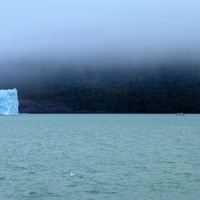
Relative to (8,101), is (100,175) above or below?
below

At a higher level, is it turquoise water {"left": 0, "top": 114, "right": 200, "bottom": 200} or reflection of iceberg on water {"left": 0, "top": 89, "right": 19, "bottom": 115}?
reflection of iceberg on water {"left": 0, "top": 89, "right": 19, "bottom": 115}

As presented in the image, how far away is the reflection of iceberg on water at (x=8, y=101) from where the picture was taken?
86.9 meters

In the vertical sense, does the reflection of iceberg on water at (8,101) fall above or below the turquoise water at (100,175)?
above

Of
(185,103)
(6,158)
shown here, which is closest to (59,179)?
(6,158)

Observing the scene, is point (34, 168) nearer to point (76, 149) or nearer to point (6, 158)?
point (6, 158)

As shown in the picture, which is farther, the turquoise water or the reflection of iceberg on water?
the reflection of iceberg on water

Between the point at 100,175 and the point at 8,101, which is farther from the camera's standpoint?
the point at 8,101

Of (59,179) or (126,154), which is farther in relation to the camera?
(126,154)

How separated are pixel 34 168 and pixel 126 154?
27.2ft

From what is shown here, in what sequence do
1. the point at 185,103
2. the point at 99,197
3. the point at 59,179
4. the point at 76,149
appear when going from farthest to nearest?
1. the point at 185,103
2. the point at 76,149
3. the point at 59,179
4. the point at 99,197

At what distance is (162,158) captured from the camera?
95.0 ft

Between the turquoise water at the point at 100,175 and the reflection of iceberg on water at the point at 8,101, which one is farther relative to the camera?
the reflection of iceberg on water at the point at 8,101

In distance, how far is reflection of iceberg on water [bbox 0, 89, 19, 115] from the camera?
86875mm

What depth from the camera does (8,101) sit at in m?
89.9
